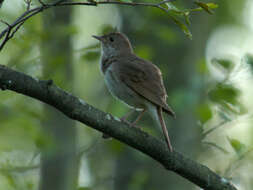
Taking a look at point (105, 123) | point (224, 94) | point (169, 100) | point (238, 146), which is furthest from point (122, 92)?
point (169, 100)

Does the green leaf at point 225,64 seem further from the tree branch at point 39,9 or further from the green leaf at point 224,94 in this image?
the tree branch at point 39,9

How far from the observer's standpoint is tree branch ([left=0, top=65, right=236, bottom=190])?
129 inches

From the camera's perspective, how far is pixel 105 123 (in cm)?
361

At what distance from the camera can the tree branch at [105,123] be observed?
328cm

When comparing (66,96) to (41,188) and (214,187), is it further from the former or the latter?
(41,188)

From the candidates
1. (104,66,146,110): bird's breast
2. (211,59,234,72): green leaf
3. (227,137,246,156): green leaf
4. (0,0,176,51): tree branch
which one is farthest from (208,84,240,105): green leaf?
(0,0,176,51): tree branch

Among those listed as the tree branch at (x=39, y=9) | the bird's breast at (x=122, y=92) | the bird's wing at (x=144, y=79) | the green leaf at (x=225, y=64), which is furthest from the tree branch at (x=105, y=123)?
the green leaf at (x=225, y=64)

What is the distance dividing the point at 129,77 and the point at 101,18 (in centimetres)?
926

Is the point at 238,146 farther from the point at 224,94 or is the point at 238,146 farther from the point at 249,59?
the point at 249,59

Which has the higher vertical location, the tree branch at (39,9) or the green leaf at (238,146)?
the tree branch at (39,9)

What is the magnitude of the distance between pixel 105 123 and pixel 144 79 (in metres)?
1.72

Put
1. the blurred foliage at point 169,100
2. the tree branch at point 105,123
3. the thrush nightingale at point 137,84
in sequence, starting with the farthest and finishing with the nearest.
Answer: the blurred foliage at point 169,100 < the thrush nightingale at point 137,84 < the tree branch at point 105,123

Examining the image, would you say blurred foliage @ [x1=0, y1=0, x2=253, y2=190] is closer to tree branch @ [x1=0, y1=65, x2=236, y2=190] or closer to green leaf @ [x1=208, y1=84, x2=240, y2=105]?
green leaf @ [x1=208, y1=84, x2=240, y2=105]

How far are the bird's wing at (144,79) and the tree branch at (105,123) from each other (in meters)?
0.88
